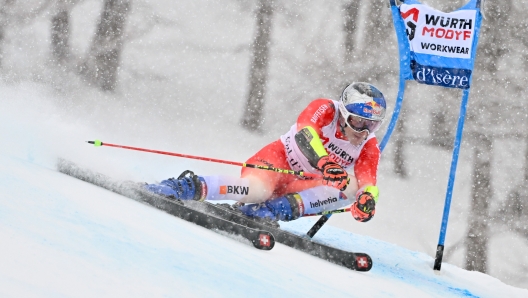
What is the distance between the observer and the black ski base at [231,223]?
141 inches

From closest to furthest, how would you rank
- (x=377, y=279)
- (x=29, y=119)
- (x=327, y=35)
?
Result: (x=377, y=279) → (x=29, y=119) → (x=327, y=35)

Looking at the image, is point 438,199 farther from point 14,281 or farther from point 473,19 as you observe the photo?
point 14,281

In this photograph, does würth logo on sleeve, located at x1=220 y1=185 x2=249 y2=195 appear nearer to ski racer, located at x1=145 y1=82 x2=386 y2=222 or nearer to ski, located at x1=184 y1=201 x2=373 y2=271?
ski racer, located at x1=145 y1=82 x2=386 y2=222

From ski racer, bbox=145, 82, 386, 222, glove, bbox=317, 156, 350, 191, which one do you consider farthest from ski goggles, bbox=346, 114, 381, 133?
glove, bbox=317, 156, 350, 191

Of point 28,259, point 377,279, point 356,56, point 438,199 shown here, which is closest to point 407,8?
point 377,279

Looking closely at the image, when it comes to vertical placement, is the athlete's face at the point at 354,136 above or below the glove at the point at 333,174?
above

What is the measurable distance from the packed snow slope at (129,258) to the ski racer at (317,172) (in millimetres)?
654

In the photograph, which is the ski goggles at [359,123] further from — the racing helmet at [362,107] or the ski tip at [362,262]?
the ski tip at [362,262]

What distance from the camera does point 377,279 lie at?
3863mm

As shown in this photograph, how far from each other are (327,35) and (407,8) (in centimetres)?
951

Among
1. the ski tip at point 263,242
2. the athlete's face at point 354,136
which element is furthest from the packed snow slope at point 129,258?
the athlete's face at point 354,136

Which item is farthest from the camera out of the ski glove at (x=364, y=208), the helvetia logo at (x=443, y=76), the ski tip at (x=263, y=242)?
the helvetia logo at (x=443, y=76)

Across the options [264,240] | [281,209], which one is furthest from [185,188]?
[264,240]

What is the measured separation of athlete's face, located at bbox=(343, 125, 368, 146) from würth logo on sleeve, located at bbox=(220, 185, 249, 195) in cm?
84
